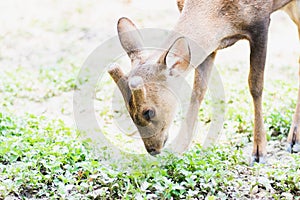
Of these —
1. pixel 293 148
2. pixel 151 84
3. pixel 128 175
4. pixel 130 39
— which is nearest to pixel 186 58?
pixel 151 84

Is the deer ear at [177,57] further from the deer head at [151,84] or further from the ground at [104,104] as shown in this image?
the ground at [104,104]

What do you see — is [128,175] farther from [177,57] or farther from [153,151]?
[177,57]

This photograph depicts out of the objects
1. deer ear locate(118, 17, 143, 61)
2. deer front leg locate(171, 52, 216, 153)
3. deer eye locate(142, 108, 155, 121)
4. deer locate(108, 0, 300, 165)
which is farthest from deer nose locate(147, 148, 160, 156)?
deer ear locate(118, 17, 143, 61)

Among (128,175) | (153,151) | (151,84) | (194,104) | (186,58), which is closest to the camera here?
(128,175)

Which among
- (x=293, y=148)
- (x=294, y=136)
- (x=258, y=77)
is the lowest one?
(x=293, y=148)

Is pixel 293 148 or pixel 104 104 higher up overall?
pixel 104 104

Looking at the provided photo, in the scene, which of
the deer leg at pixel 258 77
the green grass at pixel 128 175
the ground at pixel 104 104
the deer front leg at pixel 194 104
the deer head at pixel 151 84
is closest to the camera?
the green grass at pixel 128 175

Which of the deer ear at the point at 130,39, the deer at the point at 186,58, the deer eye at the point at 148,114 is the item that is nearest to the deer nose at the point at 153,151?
the deer at the point at 186,58

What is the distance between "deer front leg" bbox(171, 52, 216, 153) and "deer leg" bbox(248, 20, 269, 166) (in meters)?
0.56

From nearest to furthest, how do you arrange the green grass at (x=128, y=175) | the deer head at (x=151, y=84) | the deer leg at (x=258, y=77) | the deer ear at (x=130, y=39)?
the green grass at (x=128, y=175), the deer head at (x=151, y=84), the deer ear at (x=130, y=39), the deer leg at (x=258, y=77)

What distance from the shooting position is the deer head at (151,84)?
4844 millimetres

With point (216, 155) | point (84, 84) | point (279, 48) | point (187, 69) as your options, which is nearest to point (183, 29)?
point (187, 69)

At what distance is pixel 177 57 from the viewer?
505 centimetres

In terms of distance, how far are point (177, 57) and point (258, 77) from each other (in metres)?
1.08
